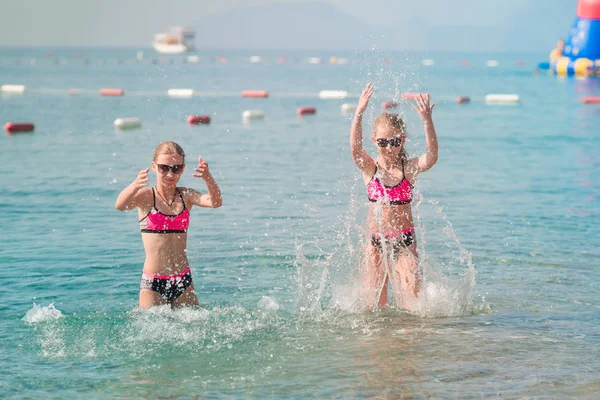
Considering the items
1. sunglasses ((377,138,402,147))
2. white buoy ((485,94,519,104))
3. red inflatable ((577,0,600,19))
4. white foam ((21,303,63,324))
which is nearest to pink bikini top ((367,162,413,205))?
sunglasses ((377,138,402,147))

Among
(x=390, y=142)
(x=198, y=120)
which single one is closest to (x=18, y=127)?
(x=198, y=120)

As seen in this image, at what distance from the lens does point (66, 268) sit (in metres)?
9.27

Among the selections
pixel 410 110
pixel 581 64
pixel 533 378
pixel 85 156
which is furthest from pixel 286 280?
pixel 581 64

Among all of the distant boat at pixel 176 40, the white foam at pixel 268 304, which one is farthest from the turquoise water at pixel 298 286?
the distant boat at pixel 176 40

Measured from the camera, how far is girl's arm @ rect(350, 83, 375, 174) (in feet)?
22.6

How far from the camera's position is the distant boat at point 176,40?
469 feet

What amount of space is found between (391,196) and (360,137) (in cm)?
57

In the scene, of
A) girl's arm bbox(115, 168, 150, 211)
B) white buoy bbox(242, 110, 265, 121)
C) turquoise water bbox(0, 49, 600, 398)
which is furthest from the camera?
white buoy bbox(242, 110, 265, 121)

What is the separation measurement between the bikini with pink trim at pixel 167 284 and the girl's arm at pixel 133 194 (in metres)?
0.60

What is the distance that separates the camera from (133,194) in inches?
253

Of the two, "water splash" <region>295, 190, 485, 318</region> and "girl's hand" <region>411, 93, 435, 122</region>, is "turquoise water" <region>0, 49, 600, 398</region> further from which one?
"girl's hand" <region>411, 93, 435, 122</region>

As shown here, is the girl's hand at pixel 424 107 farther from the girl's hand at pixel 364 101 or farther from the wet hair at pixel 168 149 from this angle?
the wet hair at pixel 168 149

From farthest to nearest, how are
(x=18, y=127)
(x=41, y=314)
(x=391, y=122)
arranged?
1. (x=18, y=127)
2. (x=41, y=314)
3. (x=391, y=122)

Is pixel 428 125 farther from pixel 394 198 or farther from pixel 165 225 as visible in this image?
pixel 165 225
